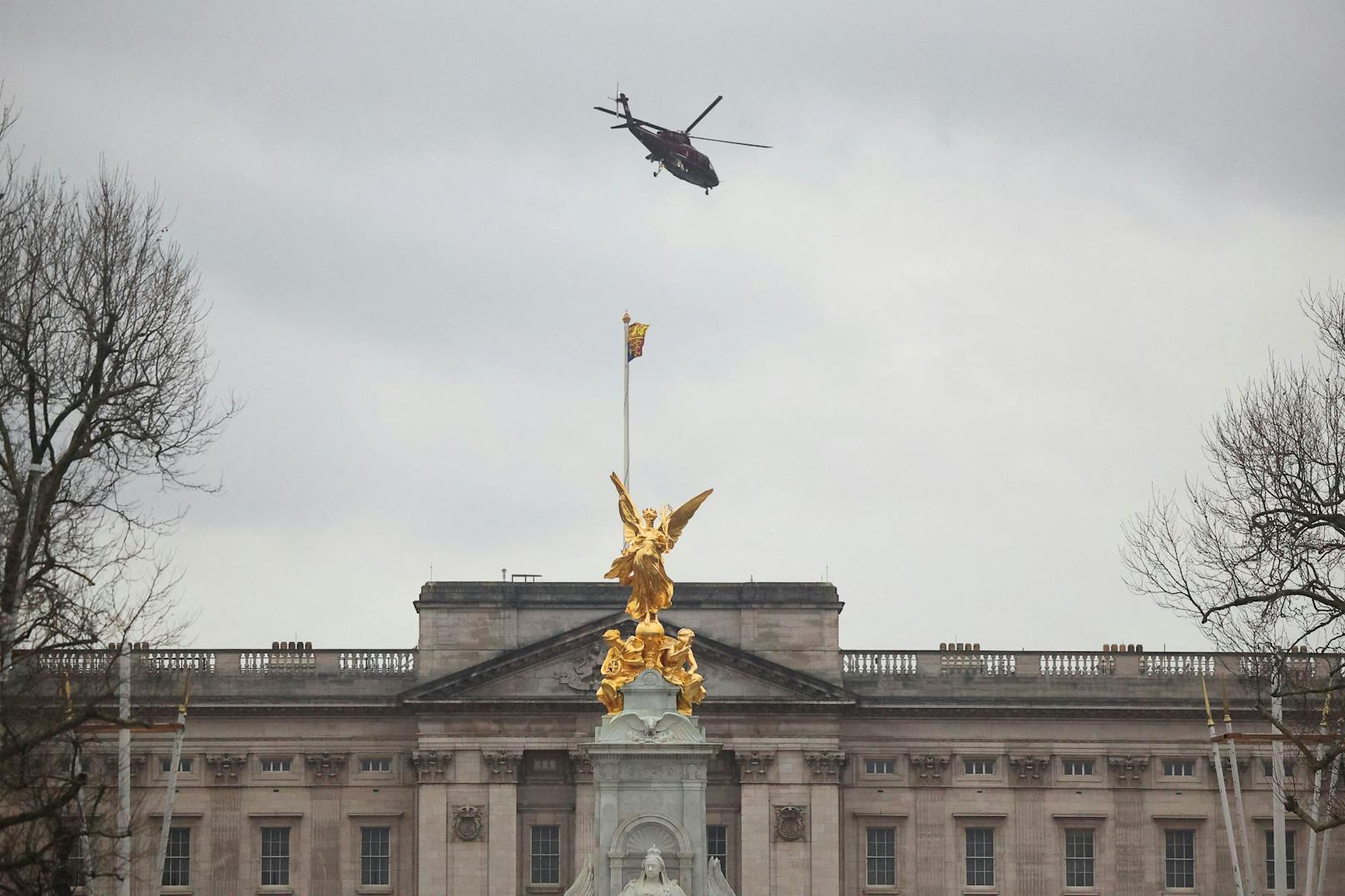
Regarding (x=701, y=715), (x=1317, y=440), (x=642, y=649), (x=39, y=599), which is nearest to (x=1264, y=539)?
(x=1317, y=440)

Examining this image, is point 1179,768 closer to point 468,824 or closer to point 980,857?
point 980,857

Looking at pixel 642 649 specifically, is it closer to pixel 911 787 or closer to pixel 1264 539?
pixel 1264 539

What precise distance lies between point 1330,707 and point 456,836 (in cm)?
4650

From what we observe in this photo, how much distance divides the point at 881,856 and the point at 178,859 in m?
25.6

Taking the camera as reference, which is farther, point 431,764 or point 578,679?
point 431,764

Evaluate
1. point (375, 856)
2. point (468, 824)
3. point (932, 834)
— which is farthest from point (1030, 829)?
point (375, 856)

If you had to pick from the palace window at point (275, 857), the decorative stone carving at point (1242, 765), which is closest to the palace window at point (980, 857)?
the decorative stone carving at point (1242, 765)

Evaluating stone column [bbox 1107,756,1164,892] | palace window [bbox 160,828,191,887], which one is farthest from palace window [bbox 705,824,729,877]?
palace window [bbox 160,828,191,887]

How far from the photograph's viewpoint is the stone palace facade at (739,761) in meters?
106

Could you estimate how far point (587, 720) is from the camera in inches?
4156

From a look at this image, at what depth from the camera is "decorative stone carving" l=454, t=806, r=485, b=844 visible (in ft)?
347

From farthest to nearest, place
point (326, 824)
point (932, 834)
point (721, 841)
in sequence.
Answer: point (932, 834) → point (326, 824) → point (721, 841)

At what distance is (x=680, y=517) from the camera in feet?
211

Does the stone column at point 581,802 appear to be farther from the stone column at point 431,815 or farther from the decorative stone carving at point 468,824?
the stone column at point 431,815
